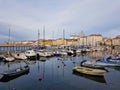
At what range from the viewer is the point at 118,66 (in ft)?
108

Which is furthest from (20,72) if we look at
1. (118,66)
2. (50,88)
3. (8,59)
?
(118,66)

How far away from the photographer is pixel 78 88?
19.2m

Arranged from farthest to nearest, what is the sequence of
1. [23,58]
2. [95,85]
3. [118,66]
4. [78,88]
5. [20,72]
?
1. [23,58]
2. [118,66]
3. [20,72]
4. [95,85]
5. [78,88]

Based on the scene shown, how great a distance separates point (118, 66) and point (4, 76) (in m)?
23.0

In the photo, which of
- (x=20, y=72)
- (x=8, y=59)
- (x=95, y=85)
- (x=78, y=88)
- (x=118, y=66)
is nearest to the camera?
(x=78, y=88)

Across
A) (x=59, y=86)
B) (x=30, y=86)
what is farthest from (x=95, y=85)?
(x=30, y=86)

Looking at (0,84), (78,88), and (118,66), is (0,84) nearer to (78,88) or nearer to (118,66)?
(78,88)

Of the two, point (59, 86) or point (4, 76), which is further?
point (4, 76)

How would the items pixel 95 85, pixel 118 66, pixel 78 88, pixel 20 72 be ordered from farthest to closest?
pixel 118 66, pixel 20 72, pixel 95 85, pixel 78 88

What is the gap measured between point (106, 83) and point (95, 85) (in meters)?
1.86

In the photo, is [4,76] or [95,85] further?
[4,76]

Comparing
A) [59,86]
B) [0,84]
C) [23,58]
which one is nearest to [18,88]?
[0,84]

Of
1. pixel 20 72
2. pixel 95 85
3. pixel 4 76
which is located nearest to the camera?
pixel 95 85

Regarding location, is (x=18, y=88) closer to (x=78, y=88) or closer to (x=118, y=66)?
(x=78, y=88)
